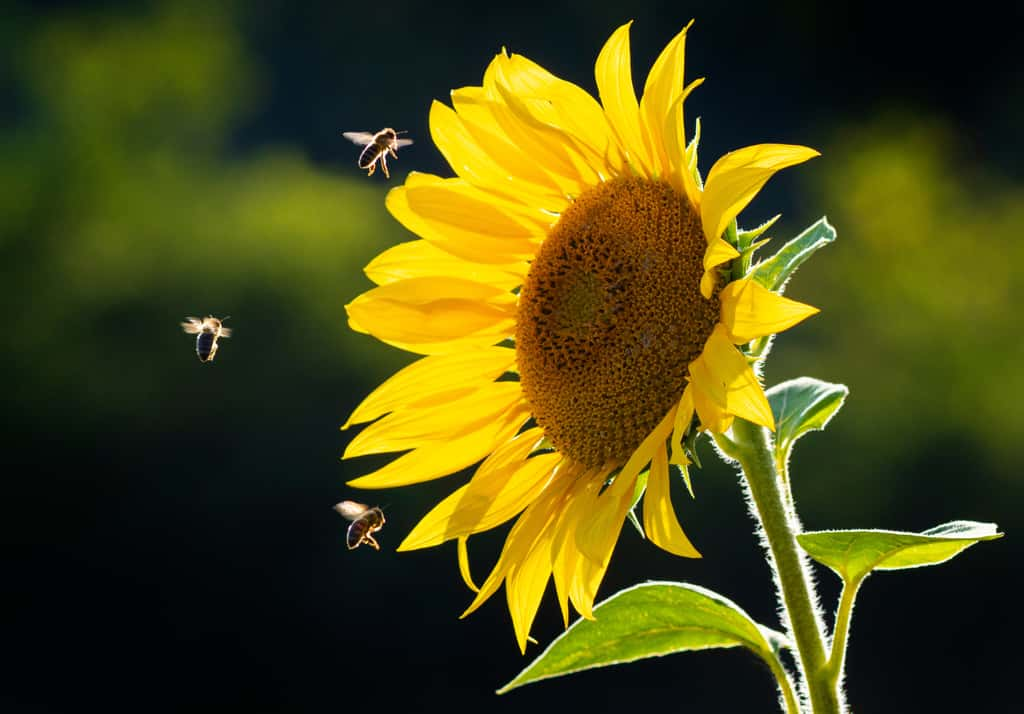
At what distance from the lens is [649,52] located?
10.2 meters

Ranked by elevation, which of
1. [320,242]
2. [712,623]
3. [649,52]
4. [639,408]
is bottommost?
[712,623]

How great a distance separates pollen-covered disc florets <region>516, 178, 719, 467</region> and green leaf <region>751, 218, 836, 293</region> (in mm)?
78

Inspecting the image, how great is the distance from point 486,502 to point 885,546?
473 millimetres

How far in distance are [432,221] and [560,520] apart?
40 cm

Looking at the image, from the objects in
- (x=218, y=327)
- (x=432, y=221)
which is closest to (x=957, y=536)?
(x=432, y=221)

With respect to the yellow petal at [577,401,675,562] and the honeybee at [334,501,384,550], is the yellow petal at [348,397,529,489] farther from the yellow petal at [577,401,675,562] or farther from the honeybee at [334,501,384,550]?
the honeybee at [334,501,384,550]

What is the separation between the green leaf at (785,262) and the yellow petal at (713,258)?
0.14 ft

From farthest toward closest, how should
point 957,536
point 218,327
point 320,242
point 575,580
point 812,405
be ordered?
1. point 320,242
2. point 218,327
3. point 812,405
4. point 575,580
5. point 957,536

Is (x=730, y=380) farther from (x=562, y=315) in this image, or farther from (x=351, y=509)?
(x=351, y=509)

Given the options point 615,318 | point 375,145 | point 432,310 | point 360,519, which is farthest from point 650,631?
point 375,145

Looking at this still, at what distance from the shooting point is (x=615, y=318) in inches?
54.2

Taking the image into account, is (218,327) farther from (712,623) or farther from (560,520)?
(712,623)

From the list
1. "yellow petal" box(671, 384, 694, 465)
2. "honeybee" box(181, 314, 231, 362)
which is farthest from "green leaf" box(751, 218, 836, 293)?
"honeybee" box(181, 314, 231, 362)

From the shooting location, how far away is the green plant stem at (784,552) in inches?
49.2
